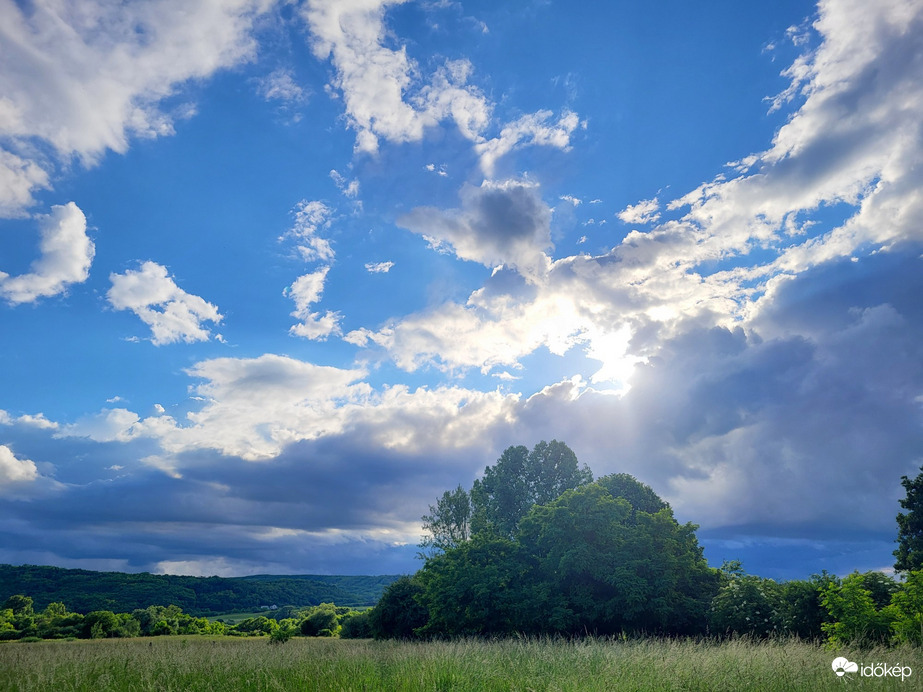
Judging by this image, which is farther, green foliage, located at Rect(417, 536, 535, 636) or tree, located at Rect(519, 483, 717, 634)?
green foliage, located at Rect(417, 536, 535, 636)

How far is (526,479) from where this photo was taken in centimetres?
5447

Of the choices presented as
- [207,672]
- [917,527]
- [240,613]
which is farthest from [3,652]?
[240,613]

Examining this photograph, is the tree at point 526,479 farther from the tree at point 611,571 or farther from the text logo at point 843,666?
the text logo at point 843,666

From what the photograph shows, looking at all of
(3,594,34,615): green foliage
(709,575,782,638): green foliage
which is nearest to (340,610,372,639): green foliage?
(709,575,782,638): green foliage

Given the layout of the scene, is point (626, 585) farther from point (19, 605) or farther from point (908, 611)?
point (19, 605)

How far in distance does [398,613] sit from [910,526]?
42485 millimetres

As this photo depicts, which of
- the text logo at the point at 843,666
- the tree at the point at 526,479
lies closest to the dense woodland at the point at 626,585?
the tree at the point at 526,479

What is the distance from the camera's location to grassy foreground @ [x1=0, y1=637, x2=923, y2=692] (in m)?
8.34

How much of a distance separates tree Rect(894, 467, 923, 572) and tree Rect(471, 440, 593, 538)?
2436 centimetres

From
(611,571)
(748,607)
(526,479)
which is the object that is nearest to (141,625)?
(526,479)

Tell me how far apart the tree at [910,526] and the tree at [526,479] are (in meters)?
24.4

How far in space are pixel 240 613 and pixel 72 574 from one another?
152 ft

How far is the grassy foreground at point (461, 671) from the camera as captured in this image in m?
8.34

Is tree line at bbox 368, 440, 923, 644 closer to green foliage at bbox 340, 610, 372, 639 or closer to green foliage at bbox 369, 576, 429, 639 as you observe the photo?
green foliage at bbox 369, 576, 429, 639
